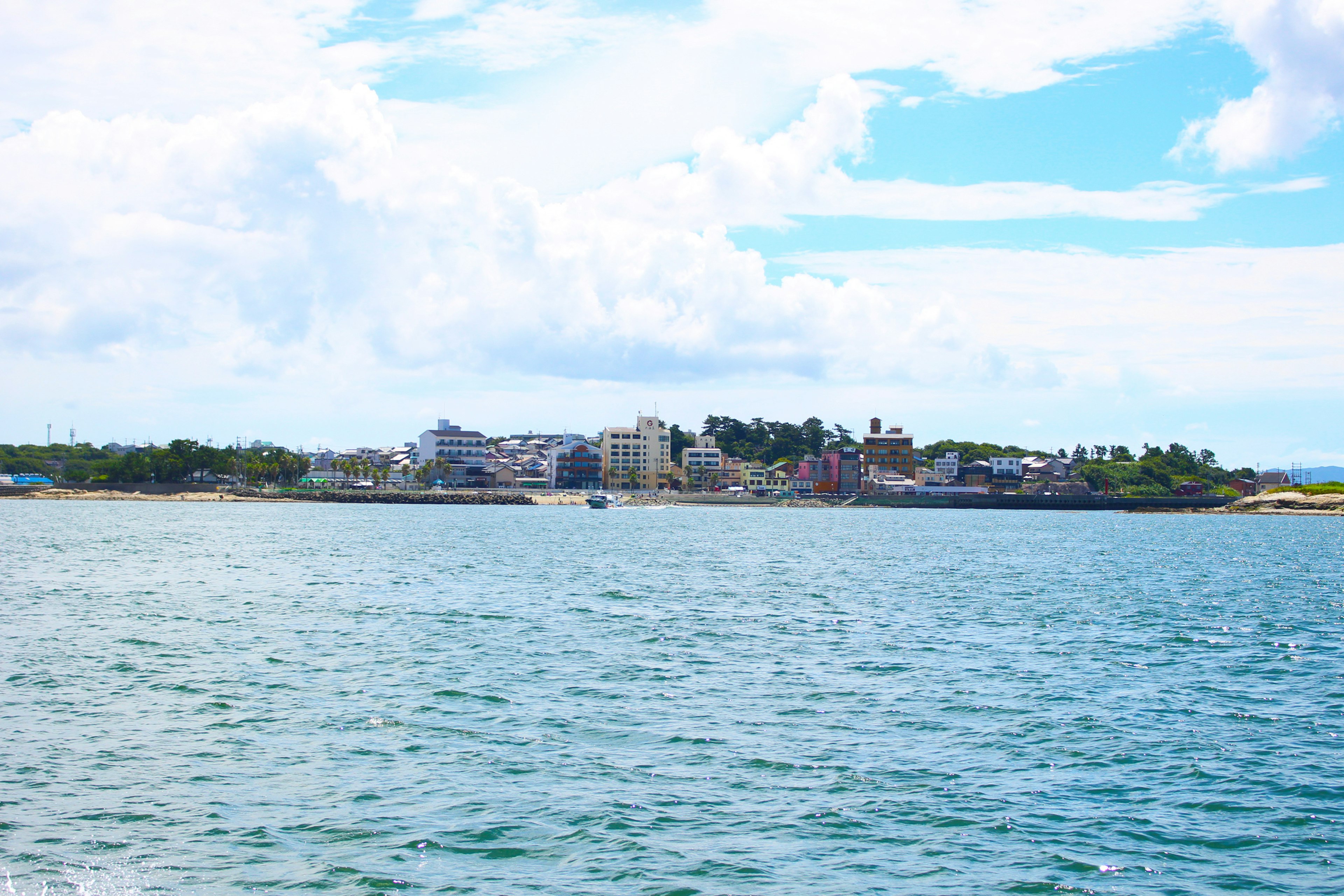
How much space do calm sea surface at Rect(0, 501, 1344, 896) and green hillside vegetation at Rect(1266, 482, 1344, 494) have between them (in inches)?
5804

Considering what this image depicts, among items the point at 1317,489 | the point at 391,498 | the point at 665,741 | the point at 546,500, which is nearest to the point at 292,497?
the point at 391,498

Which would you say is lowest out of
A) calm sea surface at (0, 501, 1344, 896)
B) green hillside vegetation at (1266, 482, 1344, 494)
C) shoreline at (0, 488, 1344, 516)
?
calm sea surface at (0, 501, 1344, 896)

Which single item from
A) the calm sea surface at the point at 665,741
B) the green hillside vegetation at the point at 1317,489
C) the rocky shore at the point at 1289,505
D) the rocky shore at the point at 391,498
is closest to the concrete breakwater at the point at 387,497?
the rocky shore at the point at 391,498

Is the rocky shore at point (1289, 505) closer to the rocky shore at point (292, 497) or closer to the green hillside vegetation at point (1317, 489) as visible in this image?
the green hillside vegetation at point (1317, 489)

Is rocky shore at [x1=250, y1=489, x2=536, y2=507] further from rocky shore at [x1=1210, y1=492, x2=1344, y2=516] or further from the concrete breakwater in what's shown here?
rocky shore at [x1=1210, y1=492, x2=1344, y2=516]

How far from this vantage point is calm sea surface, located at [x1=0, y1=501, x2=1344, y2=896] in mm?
13211

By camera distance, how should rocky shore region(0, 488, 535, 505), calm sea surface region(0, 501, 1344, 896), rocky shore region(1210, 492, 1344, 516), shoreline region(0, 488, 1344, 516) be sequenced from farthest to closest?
rocky shore region(0, 488, 535, 505) < shoreline region(0, 488, 1344, 516) < rocky shore region(1210, 492, 1344, 516) < calm sea surface region(0, 501, 1344, 896)

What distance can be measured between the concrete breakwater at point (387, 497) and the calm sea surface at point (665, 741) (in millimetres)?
137413

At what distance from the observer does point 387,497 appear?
18125 cm

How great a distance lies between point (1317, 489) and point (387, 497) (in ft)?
529

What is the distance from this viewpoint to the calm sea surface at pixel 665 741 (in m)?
13.2

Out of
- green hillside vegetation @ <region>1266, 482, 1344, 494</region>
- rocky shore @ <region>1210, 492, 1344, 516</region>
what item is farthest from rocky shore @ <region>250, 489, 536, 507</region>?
green hillside vegetation @ <region>1266, 482, 1344, 494</region>

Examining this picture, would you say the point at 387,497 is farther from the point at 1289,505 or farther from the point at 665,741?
the point at 665,741

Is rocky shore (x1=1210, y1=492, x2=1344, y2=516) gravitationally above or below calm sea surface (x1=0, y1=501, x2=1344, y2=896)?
above
